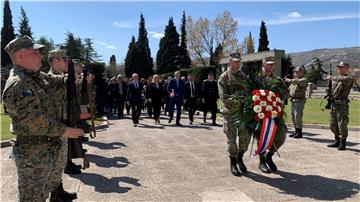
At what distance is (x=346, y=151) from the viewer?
28.6 feet

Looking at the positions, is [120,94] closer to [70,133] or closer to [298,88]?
[298,88]

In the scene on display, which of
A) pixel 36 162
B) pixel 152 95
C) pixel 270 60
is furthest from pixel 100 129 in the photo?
pixel 36 162

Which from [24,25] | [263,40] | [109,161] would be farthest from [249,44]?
[109,161]

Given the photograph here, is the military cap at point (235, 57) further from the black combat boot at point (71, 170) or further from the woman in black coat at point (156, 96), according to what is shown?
the woman in black coat at point (156, 96)

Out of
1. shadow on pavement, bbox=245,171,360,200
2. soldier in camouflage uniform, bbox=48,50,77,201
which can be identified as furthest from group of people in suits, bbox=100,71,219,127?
soldier in camouflage uniform, bbox=48,50,77,201

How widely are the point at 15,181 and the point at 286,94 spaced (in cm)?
499

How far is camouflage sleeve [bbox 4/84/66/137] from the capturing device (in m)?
3.49

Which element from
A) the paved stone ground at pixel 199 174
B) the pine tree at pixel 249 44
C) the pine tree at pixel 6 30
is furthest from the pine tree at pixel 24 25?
the paved stone ground at pixel 199 174

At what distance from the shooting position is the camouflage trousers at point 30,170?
365 centimetres

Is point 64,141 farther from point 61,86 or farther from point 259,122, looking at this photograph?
point 259,122

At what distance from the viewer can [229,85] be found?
22.5 ft

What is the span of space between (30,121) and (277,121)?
446 cm

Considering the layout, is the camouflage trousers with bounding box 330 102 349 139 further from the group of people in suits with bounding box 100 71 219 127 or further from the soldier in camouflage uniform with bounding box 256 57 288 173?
the group of people in suits with bounding box 100 71 219 127

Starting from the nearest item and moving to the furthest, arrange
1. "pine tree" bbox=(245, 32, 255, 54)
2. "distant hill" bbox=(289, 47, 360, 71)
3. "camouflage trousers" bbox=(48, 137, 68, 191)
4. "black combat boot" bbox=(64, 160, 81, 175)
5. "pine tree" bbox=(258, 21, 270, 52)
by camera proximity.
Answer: "camouflage trousers" bbox=(48, 137, 68, 191) → "black combat boot" bbox=(64, 160, 81, 175) → "pine tree" bbox=(245, 32, 255, 54) → "pine tree" bbox=(258, 21, 270, 52) → "distant hill" bbox=(289, 47, 360, 71)
